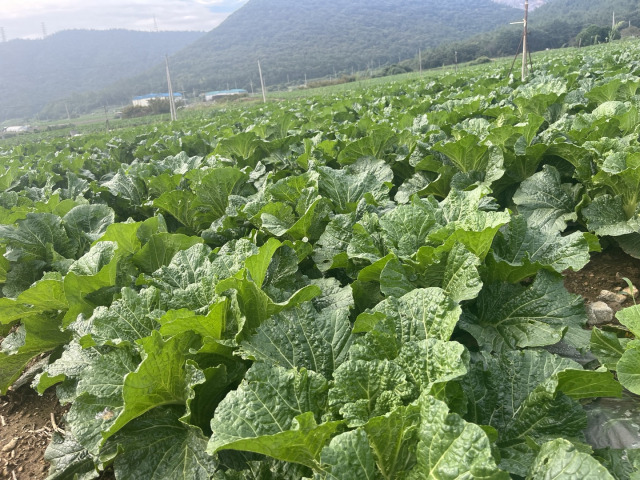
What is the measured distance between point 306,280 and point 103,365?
1.11 metres

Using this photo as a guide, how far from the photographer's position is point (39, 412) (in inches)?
124

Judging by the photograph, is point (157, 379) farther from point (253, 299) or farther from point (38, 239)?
point (38, 239)

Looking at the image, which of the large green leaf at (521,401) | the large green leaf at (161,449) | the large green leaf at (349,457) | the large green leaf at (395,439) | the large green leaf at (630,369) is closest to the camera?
the large green leaf at (349,457)

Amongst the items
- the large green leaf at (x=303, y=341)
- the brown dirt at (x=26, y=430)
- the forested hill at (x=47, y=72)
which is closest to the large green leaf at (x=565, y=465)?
the large green leaf at (x=303, y=341)

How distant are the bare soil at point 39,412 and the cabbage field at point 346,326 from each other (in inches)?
9.1

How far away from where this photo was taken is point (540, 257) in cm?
239

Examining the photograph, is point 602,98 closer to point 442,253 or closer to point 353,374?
point 442,253

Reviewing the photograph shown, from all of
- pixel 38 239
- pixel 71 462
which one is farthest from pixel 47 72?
pixel 71 462

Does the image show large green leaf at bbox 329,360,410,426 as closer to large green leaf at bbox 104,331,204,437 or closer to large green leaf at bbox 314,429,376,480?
large green leaf at bbox 314,429,376,480

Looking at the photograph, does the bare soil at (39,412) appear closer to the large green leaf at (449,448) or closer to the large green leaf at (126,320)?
the large green leaf at (126,320)

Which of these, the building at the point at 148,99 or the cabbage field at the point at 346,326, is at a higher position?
the building at the point at 148,99

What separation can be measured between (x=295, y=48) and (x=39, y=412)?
151 metres

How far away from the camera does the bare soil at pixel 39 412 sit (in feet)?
8.89

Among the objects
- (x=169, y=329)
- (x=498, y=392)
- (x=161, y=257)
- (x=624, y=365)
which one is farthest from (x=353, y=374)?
(x=161, y=257)
